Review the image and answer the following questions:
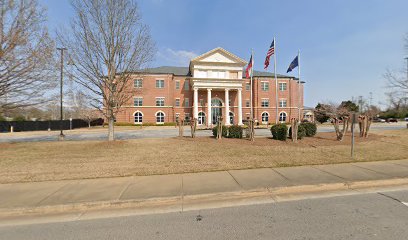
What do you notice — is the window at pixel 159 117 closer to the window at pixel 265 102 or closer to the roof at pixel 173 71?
the roof at pixel 173 71

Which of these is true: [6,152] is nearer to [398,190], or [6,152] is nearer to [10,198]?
[10,198]

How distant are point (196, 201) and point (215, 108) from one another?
Answer: 3952cm

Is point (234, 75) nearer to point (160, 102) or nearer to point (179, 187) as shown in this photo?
point (160, 102)

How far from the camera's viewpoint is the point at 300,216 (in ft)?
12.8

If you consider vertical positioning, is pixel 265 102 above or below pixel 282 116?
above

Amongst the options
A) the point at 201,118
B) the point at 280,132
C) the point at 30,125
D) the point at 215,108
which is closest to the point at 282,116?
the point at 215,108

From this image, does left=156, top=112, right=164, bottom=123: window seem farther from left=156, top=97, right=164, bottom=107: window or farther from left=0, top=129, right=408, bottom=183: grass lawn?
left=0, top=129, right=408, bottom=183: grass lawn

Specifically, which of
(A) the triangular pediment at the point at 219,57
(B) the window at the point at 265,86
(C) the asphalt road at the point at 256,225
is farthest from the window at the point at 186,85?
(C) the asphalt road at the point at 256,225

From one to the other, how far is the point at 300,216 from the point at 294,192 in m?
1.36

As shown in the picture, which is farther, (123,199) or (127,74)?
(127,74)

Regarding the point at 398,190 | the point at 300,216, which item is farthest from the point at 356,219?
the point at 398,190

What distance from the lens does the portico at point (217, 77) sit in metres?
40.4

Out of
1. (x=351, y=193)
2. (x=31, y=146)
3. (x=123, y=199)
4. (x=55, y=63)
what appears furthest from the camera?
(x=31, y=146)

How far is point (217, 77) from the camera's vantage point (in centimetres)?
4216
